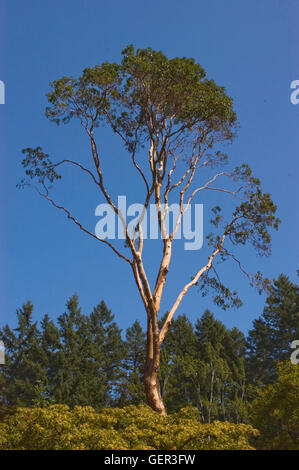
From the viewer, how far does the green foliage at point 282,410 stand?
12531 mm

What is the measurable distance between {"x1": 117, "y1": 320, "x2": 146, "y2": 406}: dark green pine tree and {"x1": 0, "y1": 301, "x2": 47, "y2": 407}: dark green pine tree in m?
5.09

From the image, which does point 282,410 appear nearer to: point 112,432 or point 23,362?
point 112,432

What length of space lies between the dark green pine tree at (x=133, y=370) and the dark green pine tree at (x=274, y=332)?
25.1 feet

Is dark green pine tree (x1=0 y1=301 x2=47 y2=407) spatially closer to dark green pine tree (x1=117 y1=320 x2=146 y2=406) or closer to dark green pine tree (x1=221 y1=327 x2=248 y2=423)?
dark green pine tree (x1=117 y1=320 x2=146 y2=406)

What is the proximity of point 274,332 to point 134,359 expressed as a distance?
33.3 feet

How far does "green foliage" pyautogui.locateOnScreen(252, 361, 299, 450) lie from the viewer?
1253cm

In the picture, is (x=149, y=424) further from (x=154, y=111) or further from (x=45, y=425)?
(x=154, y=111)

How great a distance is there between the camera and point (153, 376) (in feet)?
38.8

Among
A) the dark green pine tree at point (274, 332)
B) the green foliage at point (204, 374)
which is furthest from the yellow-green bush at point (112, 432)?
the dark green pine tree at point (274, 332)

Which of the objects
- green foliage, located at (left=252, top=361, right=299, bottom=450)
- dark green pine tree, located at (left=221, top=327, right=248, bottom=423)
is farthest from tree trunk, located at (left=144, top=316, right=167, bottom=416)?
dark green pine tree, located at (left=221, top=327, right=248, bottom=423)

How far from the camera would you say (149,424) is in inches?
356

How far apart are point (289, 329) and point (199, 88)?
24273mm

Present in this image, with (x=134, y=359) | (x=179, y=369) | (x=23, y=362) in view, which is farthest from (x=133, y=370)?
(x=23, y=362)
